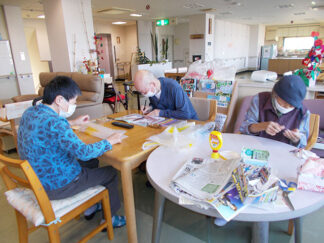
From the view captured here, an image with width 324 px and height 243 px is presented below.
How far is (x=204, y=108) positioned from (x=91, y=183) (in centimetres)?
129

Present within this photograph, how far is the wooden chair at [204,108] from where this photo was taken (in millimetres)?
2199

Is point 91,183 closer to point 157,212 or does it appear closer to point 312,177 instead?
point 157,212

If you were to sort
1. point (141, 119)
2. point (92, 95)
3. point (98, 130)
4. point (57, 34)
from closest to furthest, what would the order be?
point (98, 130)
point (141, 119)
point (92, 95)
point (57, 34)

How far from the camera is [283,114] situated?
1.57 meters

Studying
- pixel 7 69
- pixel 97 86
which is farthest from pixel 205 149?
pixel 7 69

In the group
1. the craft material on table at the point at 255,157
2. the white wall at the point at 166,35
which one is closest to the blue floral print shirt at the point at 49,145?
the craft material on table at the point at 255,157

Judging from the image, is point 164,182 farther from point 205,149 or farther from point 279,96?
point 279,96

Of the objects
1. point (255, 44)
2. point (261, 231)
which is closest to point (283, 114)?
point (261, 231)

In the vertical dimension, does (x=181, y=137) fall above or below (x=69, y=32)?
below

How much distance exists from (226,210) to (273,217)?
0.17 m

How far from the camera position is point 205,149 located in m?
1.40

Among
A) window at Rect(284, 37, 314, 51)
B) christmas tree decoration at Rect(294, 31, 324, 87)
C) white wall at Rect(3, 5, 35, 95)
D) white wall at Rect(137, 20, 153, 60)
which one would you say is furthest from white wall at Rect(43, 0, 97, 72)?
window at Rect(284, 37, 314, 51)

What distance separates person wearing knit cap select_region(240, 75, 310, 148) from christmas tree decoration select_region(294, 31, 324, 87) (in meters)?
1.15

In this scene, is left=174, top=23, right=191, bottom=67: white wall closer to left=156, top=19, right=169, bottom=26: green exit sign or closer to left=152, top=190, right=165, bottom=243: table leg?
left=156, top=19, right=169, bottom=26: green exit sign
